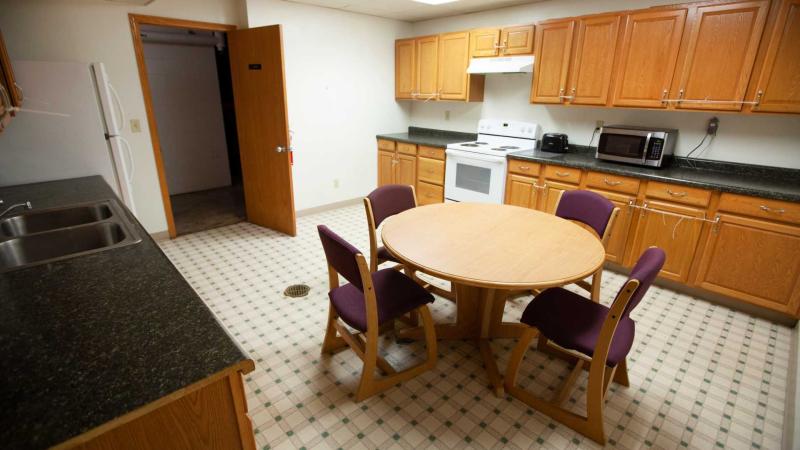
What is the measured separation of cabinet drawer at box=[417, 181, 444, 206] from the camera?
457 cm

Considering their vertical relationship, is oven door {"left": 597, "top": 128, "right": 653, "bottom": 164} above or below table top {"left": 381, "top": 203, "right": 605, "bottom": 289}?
above

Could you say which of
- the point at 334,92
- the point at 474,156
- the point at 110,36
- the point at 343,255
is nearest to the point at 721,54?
the point at 474,156

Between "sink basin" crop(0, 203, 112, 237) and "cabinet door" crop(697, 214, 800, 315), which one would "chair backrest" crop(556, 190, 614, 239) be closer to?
"cabinet door" crop(697, 214, 800, 315)

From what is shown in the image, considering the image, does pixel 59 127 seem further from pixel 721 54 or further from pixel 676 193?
pixel 721 54

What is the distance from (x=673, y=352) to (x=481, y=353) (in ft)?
3.92

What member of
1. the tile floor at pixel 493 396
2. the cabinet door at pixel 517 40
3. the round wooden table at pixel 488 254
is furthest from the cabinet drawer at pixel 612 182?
the cabinet door at pixel 517 40

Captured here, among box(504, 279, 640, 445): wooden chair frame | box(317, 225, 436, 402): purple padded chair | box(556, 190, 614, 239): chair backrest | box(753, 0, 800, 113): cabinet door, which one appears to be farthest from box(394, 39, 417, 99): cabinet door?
box(504, 279, 640, 445): wooden chair frame

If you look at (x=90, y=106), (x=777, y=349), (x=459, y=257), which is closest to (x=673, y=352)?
(x=777, y=349)

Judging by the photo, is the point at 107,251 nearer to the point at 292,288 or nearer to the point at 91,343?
the point at 91,343

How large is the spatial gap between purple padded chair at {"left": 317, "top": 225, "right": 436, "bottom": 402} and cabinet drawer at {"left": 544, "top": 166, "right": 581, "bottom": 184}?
199 cm

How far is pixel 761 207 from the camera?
2500 mm

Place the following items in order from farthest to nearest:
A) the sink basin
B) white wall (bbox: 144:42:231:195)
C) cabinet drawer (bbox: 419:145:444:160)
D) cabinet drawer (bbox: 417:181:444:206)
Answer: white wall (bbox: 144:42:231:195) < cabinet drawer (bbox: 417:181:444:206) < cabinet drawer (bbox: 419:145:444:160) < the sink basin

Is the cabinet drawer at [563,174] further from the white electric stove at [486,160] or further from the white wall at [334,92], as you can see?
the white wall at [334,92]

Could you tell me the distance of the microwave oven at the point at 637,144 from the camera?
3.02 metres
